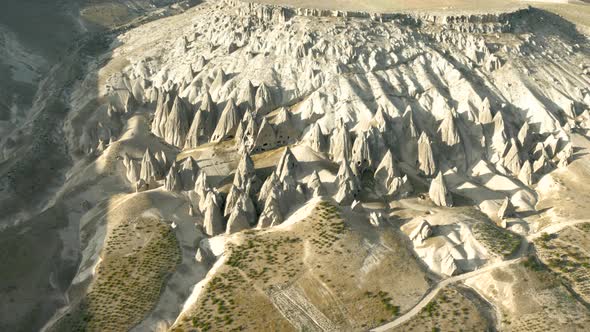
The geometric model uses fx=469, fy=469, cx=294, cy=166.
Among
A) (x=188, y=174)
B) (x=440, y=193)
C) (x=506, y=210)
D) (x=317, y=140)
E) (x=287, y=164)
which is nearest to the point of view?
(x=506, y=210)

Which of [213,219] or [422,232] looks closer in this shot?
[422,232]

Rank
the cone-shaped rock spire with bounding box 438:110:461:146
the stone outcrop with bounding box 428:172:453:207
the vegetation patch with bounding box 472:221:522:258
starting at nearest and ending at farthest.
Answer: the vegetation patch with bounding box 472:221:522:258
the stone outcrop with bounding box 428:172:453:207
the cone-shaped rock spire with bounding box 438:110:461:146

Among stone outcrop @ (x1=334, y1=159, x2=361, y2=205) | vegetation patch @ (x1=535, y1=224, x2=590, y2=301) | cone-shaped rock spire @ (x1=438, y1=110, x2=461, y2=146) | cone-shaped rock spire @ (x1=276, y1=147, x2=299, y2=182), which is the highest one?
cone-shaped rock spire @ (x1=438, y1=110, x2=461, y2=146)

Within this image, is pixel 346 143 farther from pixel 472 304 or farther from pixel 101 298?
pixel 101 298

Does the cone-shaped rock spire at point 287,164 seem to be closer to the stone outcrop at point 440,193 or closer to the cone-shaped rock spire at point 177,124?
the stone outcrop at point 440,193

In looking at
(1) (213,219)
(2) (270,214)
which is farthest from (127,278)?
(2) (270,214)

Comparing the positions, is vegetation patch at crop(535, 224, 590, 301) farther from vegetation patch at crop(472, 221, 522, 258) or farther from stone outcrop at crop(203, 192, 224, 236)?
stone outcrop at crop(203, 192, 224, 236)

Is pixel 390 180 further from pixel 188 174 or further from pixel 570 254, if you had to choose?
pixel 188 174

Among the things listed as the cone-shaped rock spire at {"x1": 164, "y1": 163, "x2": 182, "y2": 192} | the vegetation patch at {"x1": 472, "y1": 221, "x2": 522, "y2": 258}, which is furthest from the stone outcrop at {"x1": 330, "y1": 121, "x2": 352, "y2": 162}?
the cone-shaped rock spire at {"x1": 164, "y1": 163, "x2": 182, "y2": 192}

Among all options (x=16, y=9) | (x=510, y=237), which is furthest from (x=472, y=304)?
(x=16, y=9)
